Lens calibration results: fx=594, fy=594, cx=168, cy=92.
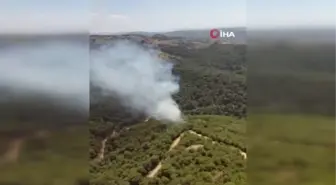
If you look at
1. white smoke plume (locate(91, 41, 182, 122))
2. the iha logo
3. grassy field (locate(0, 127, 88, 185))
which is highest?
the iha logo

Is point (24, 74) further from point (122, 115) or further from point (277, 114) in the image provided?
point (277, 114)

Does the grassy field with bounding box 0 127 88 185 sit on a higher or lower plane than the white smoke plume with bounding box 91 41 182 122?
lower

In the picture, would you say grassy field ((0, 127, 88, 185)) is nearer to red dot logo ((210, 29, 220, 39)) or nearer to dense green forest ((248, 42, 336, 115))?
red dot logo ((210, 29, 220, 39))

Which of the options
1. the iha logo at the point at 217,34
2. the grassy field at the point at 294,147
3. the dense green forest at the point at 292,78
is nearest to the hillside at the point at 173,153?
the grassy field at the point at 294,147

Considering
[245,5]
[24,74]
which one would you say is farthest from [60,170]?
[245,5]

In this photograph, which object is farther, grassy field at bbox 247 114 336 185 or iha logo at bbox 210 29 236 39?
grassy field at bbox 247 114 336 185

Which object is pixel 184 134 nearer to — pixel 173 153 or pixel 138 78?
pixel 173 153

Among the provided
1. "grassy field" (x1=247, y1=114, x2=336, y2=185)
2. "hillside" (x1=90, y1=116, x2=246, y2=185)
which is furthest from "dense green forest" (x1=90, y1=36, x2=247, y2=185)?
"grassy field" (x1=247, y1=114, x2=336, y2=185)
